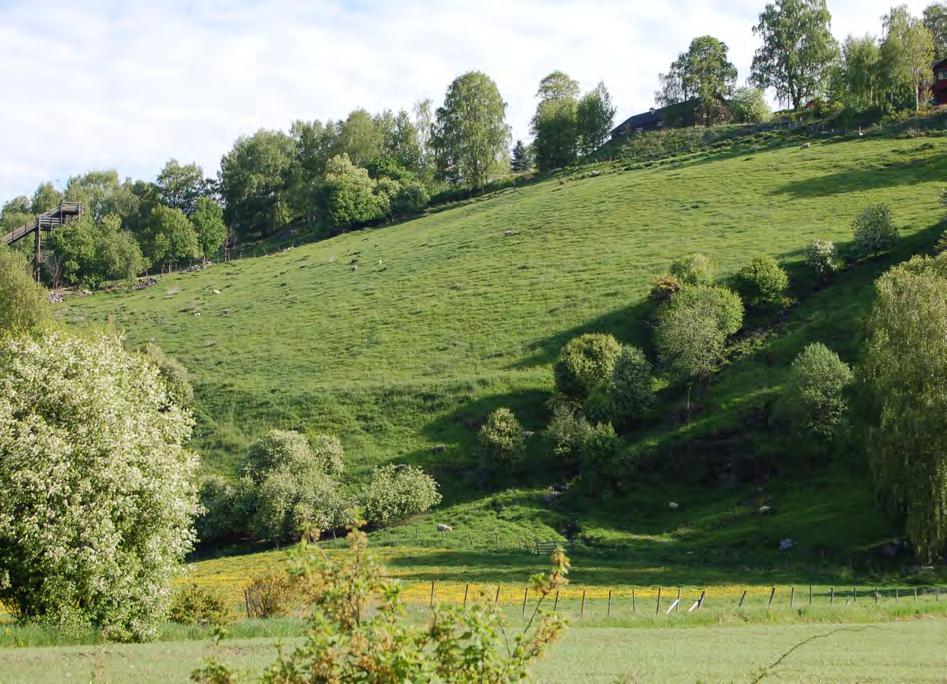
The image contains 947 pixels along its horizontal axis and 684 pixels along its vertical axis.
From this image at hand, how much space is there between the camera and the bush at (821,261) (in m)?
79.6

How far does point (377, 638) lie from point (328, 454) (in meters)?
59.3

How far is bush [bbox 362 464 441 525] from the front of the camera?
61300mm

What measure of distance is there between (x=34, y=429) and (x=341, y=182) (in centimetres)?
11876

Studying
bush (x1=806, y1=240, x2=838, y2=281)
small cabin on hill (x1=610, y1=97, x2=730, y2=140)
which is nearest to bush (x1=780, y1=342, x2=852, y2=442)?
bush (x1=806, y1=240, x2=838, y2=281)

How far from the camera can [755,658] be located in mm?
22688

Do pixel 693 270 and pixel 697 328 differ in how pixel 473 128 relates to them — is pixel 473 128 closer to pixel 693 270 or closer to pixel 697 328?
pixel 693 270

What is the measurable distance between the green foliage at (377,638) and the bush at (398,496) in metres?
52.1

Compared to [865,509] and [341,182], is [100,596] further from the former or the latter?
[341,182]

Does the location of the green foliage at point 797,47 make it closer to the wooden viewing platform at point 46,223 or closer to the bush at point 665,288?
the bush at point 665,288

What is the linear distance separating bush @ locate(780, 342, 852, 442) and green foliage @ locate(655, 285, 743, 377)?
8643 millimetres

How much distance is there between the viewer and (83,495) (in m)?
25.4

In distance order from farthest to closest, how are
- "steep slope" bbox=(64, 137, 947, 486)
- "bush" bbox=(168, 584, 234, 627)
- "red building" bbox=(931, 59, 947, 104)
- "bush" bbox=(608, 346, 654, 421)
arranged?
"red building" bbox=(931, 59, 947, 104)
"steep slope" bbox=(64, 137, 947, 486)
"bush" bbox=(608, 346, 654, 421)
"bush" bbox=(168, 584, 234, 627)

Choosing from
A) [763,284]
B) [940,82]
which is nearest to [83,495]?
[763,284]

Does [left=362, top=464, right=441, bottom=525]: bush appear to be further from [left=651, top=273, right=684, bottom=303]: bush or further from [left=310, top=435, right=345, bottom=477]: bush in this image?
[left=651, top=273, right=684, bottom=303]: bush
